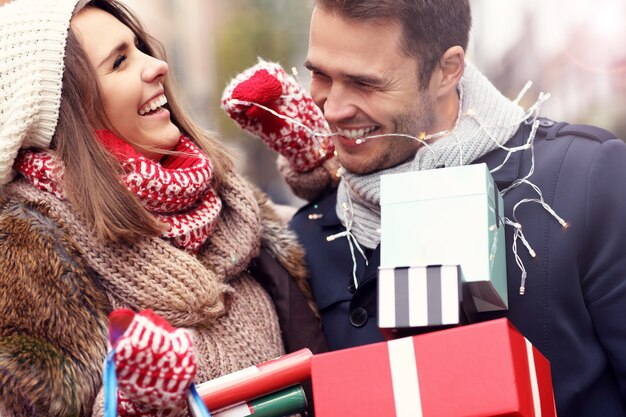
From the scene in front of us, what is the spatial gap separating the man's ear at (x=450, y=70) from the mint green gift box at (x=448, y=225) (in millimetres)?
614

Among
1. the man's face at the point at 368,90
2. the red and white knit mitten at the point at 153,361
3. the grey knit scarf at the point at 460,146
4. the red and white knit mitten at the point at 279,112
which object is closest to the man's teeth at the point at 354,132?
the man's face at the point at 368,90

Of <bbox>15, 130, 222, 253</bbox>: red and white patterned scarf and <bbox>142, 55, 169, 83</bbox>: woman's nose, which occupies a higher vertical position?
<bbox>142, 55, 169, 83</bbox>: woman's nose

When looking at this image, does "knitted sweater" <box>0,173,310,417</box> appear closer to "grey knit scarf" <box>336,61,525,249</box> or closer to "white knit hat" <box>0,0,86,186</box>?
"white knit hat" <box>0,0,86,186</box>

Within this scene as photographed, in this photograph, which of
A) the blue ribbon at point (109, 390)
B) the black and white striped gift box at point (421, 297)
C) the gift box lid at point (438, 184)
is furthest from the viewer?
the gift box lid at point (438, 184)

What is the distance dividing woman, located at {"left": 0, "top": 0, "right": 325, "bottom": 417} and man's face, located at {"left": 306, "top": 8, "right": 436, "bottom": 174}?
0.43m

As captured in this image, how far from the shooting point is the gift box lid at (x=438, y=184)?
2.12 meters

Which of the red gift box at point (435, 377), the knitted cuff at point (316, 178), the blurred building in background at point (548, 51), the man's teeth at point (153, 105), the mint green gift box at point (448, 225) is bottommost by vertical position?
the blurred building in background at point (548, 51)

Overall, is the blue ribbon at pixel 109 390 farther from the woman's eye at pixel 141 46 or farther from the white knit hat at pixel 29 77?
the woman's eye at pixel 141 46

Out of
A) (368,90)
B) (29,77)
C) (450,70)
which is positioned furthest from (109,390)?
(450,70)

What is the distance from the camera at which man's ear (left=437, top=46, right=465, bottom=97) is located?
8.95 ft

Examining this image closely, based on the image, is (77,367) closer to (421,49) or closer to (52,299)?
(52,299)

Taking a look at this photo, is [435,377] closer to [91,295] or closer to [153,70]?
[91,295]

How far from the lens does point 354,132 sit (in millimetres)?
2730

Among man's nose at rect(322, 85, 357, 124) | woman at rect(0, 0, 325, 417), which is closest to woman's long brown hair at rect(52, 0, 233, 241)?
woman at rect(0, 0, 325, 417)
